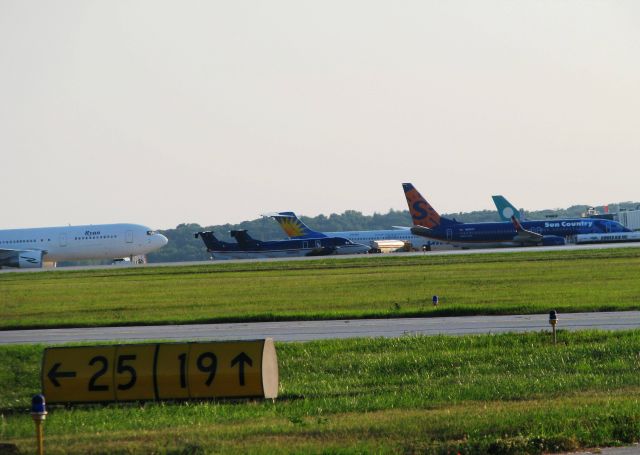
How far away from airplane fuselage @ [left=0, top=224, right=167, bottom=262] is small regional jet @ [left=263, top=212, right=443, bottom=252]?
2685 centimetres

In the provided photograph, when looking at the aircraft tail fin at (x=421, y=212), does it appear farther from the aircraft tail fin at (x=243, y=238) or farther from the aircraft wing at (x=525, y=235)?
the aircraft tail fin at (x=243, y=238)

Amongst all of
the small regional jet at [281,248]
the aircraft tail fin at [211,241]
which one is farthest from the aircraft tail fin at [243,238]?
the aircraft tail fin at [211,241]

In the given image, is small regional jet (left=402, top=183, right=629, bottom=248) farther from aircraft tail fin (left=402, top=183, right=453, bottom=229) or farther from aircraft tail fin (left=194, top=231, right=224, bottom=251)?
aircraft tail fin (left=194, top=231, right=224, bottom=251)

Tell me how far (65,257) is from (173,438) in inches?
3446

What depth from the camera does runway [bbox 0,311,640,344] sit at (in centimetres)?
2853

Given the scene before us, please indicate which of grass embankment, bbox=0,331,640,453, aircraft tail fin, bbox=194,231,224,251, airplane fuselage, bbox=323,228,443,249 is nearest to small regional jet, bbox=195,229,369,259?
aircraft tail fin, bbox=194,231,224,251

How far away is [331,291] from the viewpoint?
4856cm

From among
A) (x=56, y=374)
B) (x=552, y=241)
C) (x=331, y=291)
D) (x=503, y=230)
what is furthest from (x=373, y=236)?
(x=56, y=374)

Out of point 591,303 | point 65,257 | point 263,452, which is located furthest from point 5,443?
point 65,257

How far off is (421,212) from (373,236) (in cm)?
1061

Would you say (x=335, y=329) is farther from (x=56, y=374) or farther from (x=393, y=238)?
(x=393, y=238)

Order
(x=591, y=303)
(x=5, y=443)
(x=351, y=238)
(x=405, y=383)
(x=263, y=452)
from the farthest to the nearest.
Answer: (x=351, y=238) < (x=591, y=303) < (x=405, y=383) < (x=5, y=443) < (x=263, y=452)

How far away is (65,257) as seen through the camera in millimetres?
99625

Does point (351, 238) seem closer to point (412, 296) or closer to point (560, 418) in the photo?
point (412, 296)
